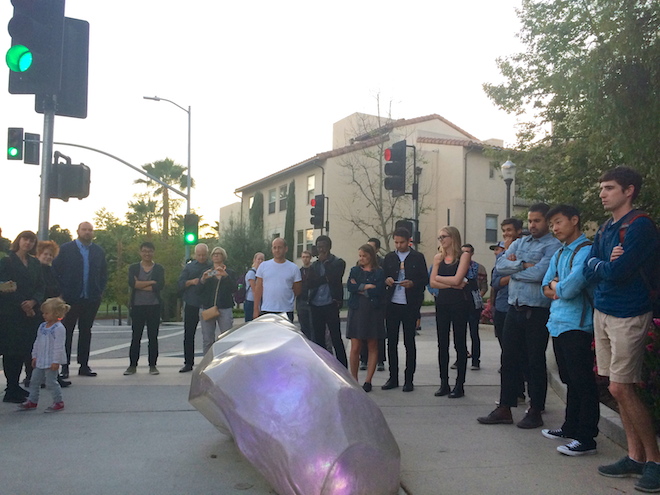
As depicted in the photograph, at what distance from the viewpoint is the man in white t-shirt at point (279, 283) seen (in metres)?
7.71

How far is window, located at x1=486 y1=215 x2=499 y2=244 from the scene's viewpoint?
3328 centimetres

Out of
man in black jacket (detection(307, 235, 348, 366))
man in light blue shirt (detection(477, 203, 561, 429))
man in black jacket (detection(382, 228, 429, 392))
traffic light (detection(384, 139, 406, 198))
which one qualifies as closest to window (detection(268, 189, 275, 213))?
traffic light (detection(384, 139, 406, 198))

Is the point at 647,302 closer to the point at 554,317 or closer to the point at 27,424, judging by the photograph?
the point at 554,317

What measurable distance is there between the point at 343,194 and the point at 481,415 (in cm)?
2833

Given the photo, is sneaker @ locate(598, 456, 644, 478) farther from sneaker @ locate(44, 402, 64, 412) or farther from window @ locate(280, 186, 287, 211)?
window @ locate(280, 186, 287, 211)

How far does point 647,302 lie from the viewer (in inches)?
150

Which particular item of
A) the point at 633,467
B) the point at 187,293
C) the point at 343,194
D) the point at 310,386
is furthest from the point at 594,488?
the point at 343,194

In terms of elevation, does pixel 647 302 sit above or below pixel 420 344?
above

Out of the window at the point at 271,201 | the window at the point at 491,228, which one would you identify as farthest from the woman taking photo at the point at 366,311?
the window at the point at 271,201

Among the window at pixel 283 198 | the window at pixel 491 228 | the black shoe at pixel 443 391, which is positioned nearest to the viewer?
the black shoe at pixel 443 391

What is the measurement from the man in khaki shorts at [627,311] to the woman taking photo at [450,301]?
2.37 metres

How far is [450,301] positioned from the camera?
255 inches

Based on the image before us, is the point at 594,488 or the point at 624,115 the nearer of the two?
the point at 594,488

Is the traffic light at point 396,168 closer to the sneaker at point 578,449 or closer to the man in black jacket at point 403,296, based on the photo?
the man in black jacket at point 403,296
